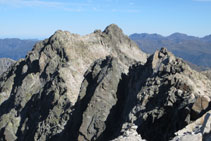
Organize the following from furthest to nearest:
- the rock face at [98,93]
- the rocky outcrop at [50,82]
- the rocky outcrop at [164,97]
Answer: the rocky outcrop at [50,82] < the rock face at [98,93] < the rocky outcrop at [164,97]

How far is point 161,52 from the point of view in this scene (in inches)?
2104

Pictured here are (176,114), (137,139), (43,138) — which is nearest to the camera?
(137,139)

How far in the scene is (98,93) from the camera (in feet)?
181

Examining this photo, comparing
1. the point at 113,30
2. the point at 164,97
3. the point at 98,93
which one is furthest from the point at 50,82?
the point at 113,30

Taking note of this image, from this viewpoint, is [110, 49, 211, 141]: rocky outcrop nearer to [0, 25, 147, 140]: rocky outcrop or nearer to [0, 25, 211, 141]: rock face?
[0, 25, 211, 141]: rock face

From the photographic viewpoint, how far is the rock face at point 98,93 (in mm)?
36750

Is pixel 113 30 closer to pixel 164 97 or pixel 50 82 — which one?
pixel 50 82

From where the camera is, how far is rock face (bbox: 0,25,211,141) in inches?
1447

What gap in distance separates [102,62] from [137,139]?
139ft

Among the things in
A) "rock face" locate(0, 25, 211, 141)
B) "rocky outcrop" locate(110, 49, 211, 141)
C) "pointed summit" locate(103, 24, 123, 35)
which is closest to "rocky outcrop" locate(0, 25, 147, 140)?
"rock face" locate(0, 25, 211, 141)

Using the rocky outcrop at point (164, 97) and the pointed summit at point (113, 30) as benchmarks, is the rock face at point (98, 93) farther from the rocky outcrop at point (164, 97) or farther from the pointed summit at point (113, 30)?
the pointed summit at point (113, 30)

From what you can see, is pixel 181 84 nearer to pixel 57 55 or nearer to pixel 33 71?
pixel 57 55

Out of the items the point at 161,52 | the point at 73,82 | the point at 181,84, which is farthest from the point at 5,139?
the point at 181,84

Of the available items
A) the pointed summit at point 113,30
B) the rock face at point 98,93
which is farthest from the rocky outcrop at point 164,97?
the pointed summit at point 113,30
